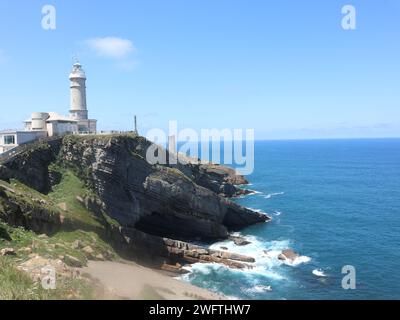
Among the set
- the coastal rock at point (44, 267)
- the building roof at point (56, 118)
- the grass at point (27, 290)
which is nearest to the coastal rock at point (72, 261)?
the coastal rock at point (44, 267)

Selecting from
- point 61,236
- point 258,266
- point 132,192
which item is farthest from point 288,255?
point 61,236

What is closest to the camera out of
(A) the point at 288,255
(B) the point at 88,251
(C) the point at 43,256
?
(C) the point at 43,256

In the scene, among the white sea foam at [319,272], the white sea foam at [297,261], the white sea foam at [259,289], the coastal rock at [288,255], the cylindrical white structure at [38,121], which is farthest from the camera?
the cylindrical white structure at [38,121]

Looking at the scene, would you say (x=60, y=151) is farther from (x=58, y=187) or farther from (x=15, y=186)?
(x=15, y=186)

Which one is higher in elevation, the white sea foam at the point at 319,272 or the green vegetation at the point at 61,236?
the green vegetation at the point at 61,236

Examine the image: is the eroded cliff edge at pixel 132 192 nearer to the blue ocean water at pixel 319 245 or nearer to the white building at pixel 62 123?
the white building at pixel 62 123

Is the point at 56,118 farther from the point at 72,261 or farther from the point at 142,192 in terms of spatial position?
the point at 72,261
